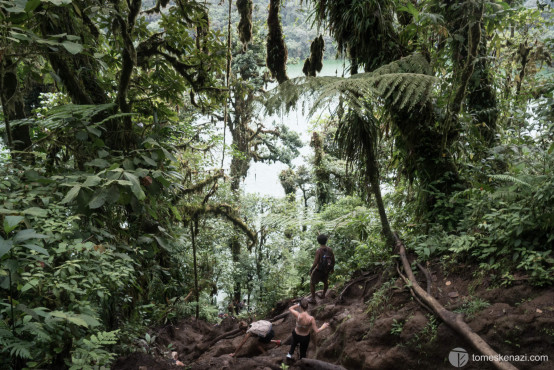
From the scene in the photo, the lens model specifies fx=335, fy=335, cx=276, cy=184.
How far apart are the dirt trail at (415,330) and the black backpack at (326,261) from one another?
655mm

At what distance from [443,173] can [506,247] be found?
1.90m

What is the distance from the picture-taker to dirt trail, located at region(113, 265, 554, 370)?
3098 mm

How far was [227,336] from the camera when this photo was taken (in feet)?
22.1

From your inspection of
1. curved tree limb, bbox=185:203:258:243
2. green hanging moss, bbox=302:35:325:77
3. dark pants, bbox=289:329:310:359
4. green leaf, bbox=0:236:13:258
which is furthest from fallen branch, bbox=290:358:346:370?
green hanging moss, bbox=302:35:325:77

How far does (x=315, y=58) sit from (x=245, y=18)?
1582mm

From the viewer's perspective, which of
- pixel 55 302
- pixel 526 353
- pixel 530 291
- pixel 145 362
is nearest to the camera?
pixel 55 302

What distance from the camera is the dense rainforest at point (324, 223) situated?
243cm

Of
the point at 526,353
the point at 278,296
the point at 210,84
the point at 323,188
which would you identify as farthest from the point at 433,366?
the point at 323,188

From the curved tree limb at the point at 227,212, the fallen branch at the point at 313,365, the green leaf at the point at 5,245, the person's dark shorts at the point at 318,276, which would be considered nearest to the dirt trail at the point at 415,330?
the fallen branch at the point at 313,365

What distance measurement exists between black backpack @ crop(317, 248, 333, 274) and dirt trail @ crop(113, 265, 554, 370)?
66 centimetres

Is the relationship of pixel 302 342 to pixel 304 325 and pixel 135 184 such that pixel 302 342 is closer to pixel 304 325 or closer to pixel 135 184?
pixel 304 325

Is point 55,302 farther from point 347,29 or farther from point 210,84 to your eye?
point 347,29

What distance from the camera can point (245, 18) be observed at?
6.60 m

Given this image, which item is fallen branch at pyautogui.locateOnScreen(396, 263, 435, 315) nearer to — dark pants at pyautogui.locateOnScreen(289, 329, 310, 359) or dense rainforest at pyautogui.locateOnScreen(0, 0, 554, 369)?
dense rainforest at pyautogui.locateOnScreen(0, 0, 554, 369)
